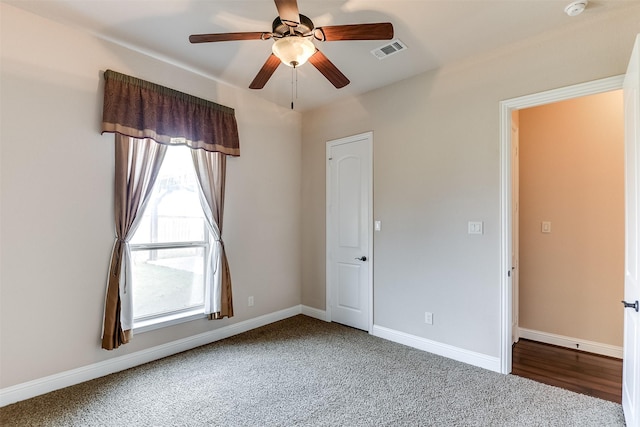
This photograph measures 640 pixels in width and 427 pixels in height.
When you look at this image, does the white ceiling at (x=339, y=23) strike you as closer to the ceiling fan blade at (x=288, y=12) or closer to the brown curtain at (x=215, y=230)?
the ceiling fan blade at (x=288, y=12)

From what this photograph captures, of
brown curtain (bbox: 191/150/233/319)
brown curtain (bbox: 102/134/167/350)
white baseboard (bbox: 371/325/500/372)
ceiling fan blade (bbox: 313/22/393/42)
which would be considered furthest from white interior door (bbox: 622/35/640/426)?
brown curtain (bbox: 102/134/167/350)

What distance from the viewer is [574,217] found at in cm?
331

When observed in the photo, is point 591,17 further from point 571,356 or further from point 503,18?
point 571,356

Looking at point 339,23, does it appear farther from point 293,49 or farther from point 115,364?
point 115,364

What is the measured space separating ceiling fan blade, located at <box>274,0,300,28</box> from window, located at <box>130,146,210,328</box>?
6.27 ft

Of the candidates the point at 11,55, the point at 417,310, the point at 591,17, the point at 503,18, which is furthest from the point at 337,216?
the point at 11,55

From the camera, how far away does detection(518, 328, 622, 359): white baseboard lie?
10.1ft

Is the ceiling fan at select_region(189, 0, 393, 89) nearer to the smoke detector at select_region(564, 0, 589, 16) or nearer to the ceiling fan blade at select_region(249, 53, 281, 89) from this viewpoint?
the ceiling fan blade at select_region(249, 53, 281, 89)

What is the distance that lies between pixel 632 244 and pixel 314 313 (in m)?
3.33

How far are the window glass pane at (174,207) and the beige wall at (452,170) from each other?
195 centimetres

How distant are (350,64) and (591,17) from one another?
1.86m

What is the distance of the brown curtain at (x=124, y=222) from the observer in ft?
8.72

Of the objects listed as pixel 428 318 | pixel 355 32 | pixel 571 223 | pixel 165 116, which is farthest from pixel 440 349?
pixel 165 116

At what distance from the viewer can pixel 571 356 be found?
10.2ft
